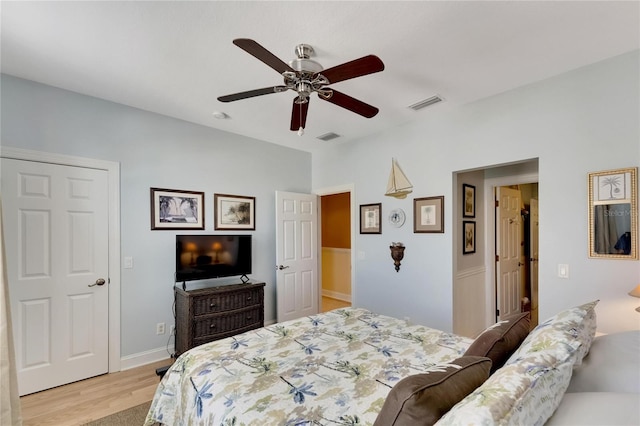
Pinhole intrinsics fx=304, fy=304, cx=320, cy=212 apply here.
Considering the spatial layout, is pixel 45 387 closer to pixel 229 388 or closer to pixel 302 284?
pixel 229 388

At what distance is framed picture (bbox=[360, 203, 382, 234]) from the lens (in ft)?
13.3

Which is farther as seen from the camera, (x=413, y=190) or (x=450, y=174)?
(x=413, y=190)

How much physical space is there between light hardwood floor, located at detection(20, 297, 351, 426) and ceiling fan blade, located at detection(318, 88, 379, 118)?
2849 mm

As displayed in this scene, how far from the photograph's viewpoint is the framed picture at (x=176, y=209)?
11.2ft

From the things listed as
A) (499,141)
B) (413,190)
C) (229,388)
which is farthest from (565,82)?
(229,388)

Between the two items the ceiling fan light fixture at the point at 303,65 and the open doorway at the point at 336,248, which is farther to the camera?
the open doorway at the point at 336,248

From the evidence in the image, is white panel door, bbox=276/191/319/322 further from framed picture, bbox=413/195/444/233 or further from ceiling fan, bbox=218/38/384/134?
ceiling fan, bbox=218/38/384/134

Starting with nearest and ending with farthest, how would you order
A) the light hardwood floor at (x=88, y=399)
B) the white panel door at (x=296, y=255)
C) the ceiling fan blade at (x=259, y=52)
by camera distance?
the ceiling fan blade at (x=259, y=52), the light hardwood floor at (x=88, y=399), the white panel door at (x=296, y=255)

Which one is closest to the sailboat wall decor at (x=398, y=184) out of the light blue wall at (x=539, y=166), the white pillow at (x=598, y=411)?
the light blue wall at (x=539, y=166)

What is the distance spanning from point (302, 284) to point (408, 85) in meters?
3.06

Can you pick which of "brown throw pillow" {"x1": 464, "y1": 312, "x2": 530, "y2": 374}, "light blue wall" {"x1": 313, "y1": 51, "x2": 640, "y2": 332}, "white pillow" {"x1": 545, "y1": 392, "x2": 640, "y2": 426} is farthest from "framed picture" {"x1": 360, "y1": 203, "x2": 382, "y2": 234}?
"white pillow" {"x1": 545, "y1": 392, "x2": 640, "y2": 426}

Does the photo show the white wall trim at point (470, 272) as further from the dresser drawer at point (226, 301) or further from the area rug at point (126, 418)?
the area rug at point (126, 418)

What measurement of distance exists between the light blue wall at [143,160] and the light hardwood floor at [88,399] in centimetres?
37

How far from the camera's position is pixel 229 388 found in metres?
1.39
